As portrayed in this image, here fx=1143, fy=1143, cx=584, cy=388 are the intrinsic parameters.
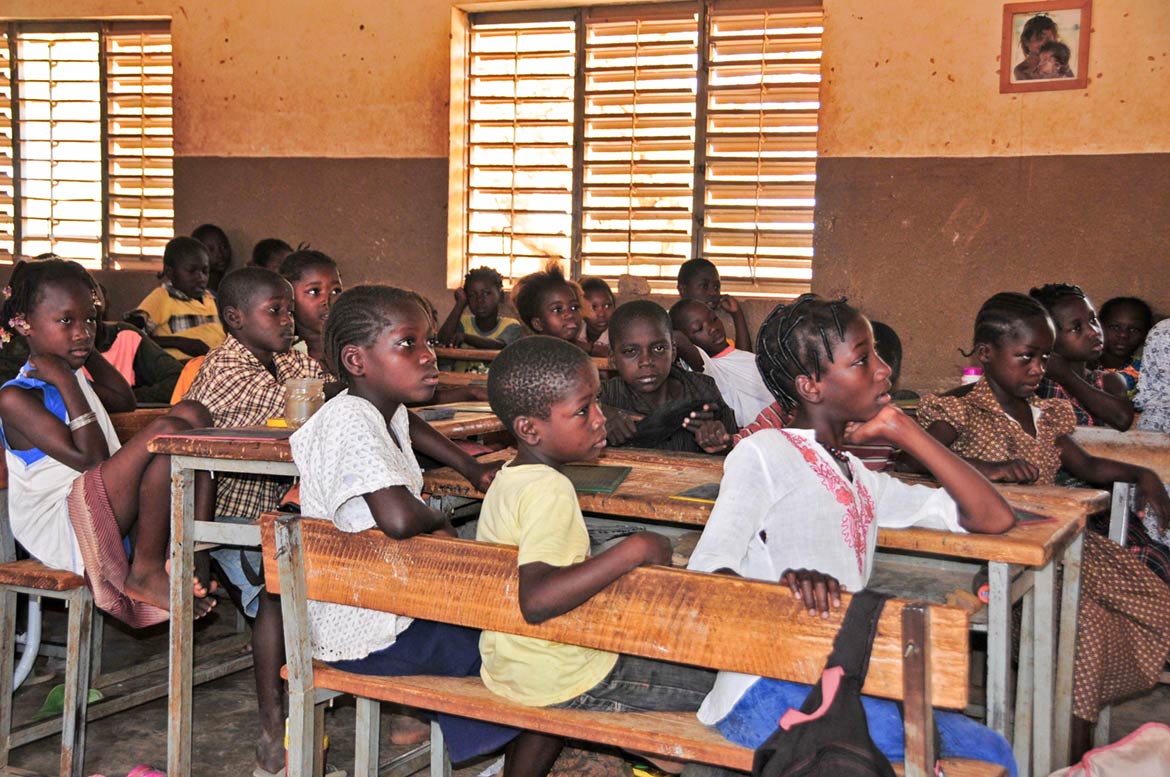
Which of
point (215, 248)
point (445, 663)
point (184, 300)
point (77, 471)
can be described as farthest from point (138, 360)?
point (445, 663)

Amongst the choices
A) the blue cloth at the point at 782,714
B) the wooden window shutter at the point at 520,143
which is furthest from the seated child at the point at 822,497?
the wooden window shutter at the point at 520,143

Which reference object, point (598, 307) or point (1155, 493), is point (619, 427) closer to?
point (1155, 493)

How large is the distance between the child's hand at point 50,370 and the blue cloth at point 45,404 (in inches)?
0.6

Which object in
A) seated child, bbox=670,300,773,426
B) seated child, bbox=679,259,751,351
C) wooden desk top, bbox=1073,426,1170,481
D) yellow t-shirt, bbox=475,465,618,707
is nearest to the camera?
yellow t-shirt, bbox=475,465,618,707

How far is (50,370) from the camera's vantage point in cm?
306

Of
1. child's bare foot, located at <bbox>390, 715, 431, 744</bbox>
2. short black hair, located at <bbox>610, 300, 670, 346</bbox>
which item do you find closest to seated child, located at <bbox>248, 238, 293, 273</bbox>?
short black hair, located at <bbox>610, 300, 670, 346</bbox>

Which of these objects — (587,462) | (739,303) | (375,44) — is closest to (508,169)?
(375,44)

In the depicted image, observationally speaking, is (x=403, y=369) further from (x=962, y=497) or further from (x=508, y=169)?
(x=508, y=169)

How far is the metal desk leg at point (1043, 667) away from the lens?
7.44 ft

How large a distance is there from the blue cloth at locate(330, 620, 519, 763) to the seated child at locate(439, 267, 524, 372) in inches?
172

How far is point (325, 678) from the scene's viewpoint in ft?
6.88

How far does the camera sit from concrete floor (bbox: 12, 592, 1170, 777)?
3.00 m

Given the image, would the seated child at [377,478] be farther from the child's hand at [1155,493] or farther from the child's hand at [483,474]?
the child's hand at [1155,493]

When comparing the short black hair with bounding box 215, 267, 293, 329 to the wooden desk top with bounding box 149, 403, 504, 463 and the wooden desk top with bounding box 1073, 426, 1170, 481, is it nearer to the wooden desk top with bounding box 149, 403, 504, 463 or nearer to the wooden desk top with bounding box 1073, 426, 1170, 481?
the wooden desk top with bounding box 149, 403, 504, 463
